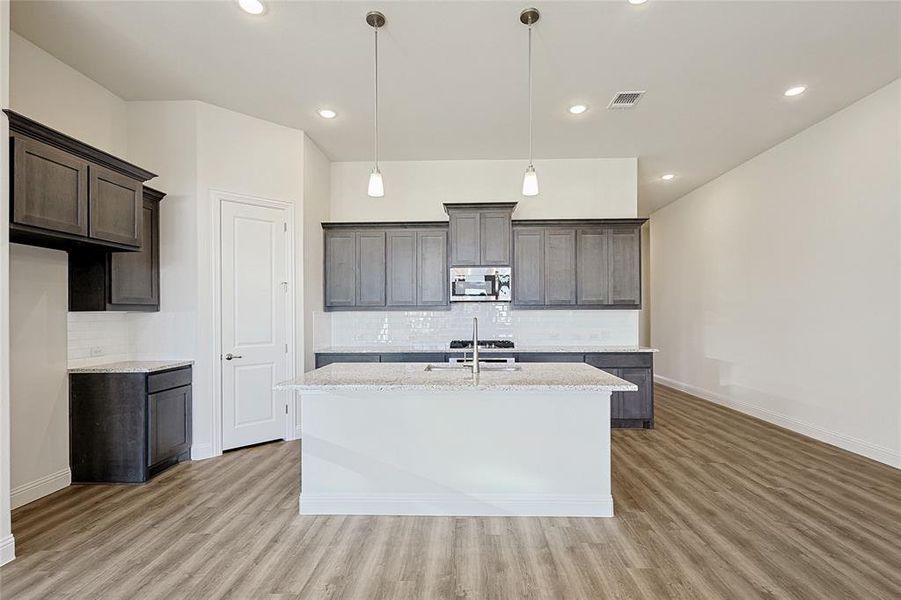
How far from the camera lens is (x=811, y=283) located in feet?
15.2

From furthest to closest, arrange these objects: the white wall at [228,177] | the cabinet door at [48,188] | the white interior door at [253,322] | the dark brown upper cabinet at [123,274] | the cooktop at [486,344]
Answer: the cooktop at [486,344]
the white interior door at [253,322]
the white wall at [228,177]
the dark brown upper cabinet at [123,274]
the cabinet door at [48,188]

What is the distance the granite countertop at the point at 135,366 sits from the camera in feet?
11.3

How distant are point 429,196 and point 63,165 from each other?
3.65 metres

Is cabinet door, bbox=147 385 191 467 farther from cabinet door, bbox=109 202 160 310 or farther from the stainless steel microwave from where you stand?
the stainless steel microwave

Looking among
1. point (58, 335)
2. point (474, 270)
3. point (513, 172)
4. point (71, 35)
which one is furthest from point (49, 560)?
point (513, 172)

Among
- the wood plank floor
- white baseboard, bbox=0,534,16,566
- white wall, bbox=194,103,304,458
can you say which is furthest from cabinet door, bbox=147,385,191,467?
white baseboard, bbox=0,534,16,566

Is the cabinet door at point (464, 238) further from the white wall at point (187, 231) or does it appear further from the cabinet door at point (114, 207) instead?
the cabinet door at point (114, 207)

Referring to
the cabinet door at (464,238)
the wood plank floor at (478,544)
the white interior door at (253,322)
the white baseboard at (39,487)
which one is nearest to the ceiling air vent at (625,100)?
the cabinet door at (464,238)

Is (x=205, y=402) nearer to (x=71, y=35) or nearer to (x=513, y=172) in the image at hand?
(x=71, y=35)

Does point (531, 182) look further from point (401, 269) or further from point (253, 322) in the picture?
point (253, 322)

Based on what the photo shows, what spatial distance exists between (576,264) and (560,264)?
0.62 ft

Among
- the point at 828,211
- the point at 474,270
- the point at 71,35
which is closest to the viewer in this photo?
the point at 71,35

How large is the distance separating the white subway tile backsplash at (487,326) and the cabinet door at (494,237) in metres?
0.63

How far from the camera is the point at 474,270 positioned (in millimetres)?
5301
